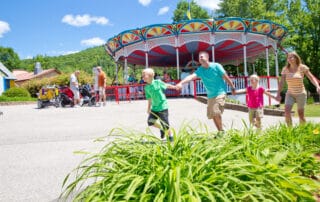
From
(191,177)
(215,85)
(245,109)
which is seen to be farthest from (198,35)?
(191,177)

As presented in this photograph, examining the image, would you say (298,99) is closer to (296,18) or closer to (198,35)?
(198,35)

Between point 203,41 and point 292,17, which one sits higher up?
point 292,17

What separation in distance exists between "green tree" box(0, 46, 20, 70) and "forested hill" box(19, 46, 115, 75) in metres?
6.65

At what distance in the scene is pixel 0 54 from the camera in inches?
3937

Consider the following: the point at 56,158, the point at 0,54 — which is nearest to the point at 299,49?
the point at 56,158

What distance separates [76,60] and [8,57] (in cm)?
2461

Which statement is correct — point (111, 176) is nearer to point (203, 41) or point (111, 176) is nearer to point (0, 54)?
point (203, 41)

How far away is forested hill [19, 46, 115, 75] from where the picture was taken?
10244 cm

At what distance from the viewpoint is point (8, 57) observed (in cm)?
10194

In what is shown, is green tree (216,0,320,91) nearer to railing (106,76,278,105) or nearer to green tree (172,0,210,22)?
green tree (172,0,210,22)

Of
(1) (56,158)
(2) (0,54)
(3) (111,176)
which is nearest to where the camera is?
(3) (111,176)

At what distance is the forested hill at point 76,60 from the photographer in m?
102

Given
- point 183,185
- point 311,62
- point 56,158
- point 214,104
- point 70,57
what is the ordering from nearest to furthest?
point 183,185 → point 56,158 → point 214,104 → point 311,62 → point 70,57

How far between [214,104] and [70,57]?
12264 centimetres
